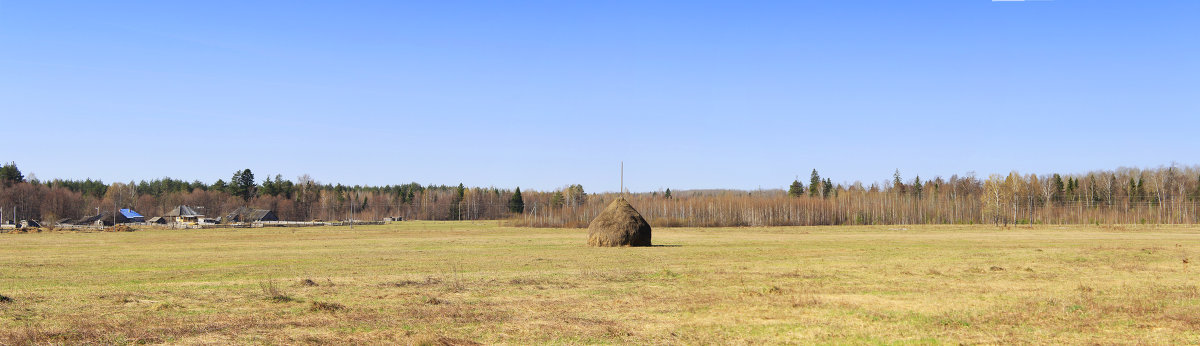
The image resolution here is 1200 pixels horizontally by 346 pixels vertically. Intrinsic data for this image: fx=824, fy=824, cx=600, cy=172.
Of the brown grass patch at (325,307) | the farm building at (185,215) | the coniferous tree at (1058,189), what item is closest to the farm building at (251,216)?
the farm building at (185,215)

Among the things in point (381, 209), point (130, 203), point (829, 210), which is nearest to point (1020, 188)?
point (829, 210)

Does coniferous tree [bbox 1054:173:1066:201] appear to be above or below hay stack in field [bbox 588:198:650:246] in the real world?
above

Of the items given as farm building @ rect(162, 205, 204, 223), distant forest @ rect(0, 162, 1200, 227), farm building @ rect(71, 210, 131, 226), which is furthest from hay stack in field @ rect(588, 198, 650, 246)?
farm building @ rect(162, 205, 204, 223)

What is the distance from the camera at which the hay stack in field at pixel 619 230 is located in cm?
4028

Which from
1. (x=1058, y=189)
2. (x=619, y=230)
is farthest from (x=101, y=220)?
(x=1058, y=189)

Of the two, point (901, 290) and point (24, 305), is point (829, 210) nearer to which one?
point (901, 290)

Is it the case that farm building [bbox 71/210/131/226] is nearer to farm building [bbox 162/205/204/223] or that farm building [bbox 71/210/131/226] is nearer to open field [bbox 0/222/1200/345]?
farm building [bbox 162/205/204/223]

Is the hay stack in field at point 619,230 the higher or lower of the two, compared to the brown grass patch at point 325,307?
higher

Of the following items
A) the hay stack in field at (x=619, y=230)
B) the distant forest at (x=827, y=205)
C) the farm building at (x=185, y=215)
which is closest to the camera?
the hay stack in field at (x=619, y=230)

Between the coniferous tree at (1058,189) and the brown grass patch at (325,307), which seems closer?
the brown grass patch at (325,307)

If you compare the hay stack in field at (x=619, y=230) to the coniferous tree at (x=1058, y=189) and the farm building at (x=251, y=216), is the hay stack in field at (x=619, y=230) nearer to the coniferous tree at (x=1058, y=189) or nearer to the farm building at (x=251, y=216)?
the farm building at (x=251, y=216)

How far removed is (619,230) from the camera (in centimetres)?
4025

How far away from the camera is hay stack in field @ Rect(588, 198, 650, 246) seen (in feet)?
132

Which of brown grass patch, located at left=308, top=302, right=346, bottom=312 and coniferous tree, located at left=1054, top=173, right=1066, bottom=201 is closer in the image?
brown grass patch, located at left=308, top=302, right=346, bottom=312
